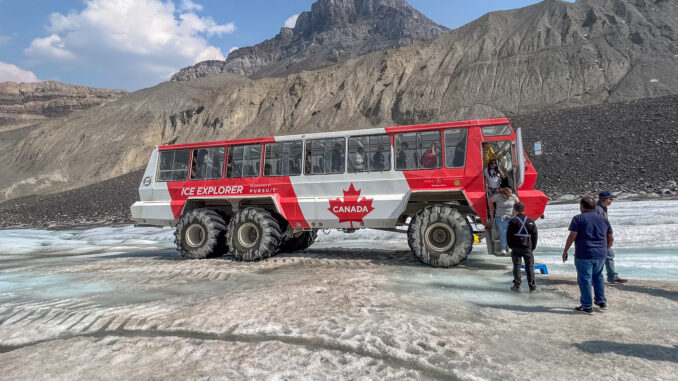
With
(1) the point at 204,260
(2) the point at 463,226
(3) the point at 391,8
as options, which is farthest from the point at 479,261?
(3) the point at 391,8

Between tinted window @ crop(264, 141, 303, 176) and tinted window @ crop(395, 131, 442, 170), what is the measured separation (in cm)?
231

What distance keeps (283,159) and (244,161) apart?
3.50 feet

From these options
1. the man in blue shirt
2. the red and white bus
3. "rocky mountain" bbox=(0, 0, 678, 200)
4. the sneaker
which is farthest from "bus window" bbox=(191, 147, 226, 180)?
"rocky mountain" bbox=(0, 0, 678, 200)

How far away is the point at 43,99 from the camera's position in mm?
115125

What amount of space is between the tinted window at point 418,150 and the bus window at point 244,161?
3385mm

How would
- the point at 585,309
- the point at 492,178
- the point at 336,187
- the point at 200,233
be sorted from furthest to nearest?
the point at 200,233
the point at 336,187
the point at 492,178
the point at 585,309

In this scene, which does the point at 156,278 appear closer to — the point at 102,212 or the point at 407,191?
the point at 407,191

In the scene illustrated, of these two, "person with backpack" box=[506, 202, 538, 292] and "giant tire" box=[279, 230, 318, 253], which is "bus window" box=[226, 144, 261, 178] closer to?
"giant tire" box=[279, 230, 318, 253]

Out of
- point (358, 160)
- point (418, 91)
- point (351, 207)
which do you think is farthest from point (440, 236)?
point (418, 91)

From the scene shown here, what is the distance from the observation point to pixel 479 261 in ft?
26.5

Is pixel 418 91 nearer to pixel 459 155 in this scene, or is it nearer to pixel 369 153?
pixel 369 153

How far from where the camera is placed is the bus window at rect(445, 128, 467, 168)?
752 cm

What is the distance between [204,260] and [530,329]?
7.07m

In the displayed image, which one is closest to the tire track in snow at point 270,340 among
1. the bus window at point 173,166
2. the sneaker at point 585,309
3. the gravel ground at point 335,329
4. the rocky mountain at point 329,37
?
the gravel ground at point 335,329
